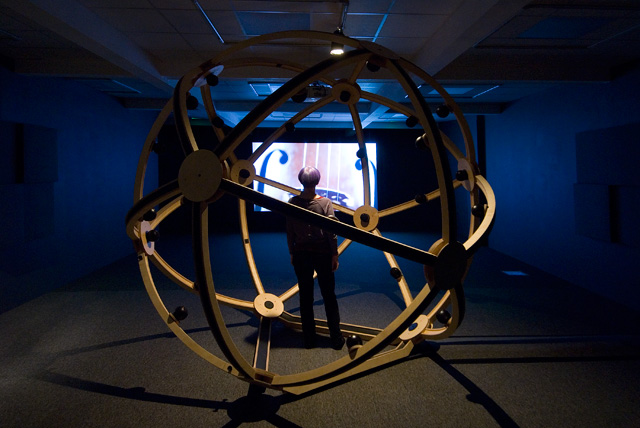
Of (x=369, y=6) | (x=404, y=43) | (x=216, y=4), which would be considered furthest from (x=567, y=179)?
(x=216, y=4)

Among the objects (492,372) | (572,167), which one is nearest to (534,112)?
(572,167)

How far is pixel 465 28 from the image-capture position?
123 inches

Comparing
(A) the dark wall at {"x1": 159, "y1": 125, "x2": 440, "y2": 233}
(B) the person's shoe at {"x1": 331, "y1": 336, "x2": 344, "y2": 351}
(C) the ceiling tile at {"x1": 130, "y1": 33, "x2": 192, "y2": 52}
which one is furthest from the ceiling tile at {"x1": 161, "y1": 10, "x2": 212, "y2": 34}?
(A) the dark wall at {"x1": 159, "y1": 125, "x2": 440, "y2": 233}

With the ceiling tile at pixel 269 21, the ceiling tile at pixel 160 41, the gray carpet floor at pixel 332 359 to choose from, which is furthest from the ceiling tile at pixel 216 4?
→ the gray carpet floor at pixel 332 359

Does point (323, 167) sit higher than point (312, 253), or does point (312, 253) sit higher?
point (323, 167)

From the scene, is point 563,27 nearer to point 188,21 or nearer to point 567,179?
point 567,179

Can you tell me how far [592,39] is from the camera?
3.66 meters

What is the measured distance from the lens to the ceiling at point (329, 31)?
9.98 feet

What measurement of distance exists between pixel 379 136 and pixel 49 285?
7.76 m

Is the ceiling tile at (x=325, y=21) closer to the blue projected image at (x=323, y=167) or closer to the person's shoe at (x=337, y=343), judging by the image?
the person's shoe at (x=337, y=343)

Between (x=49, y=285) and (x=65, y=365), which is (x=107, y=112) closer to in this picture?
(x=49, y=285)

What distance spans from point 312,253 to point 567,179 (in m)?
4.02

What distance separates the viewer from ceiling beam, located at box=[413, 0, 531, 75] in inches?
107

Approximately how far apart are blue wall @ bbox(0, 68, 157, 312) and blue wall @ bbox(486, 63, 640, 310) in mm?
6310
